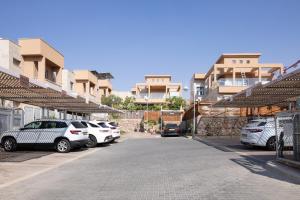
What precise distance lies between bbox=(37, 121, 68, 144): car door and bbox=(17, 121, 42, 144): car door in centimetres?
24

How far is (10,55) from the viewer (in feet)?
105

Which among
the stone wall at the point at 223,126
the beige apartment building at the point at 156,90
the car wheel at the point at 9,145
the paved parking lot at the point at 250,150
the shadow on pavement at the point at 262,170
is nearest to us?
the shadow on pavement at the point at 262,170

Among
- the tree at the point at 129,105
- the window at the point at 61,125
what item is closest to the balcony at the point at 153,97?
the tree at the point at 129,105

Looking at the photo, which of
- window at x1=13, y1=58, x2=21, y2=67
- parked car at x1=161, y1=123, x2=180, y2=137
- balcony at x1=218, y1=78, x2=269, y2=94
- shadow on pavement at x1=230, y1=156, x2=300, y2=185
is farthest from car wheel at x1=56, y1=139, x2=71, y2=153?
balcony at x1=218, y1=78, x2=269, y2=94

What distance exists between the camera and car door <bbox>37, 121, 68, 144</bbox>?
19.7 metres

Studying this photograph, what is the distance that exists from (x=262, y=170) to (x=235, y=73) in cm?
4896

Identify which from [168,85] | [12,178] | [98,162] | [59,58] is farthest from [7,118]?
[168,85]

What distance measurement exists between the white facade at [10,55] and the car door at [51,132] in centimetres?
1279

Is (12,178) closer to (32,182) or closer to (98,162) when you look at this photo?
(32,182)

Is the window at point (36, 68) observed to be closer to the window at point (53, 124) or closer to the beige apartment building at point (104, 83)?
the window at point (53, 124)

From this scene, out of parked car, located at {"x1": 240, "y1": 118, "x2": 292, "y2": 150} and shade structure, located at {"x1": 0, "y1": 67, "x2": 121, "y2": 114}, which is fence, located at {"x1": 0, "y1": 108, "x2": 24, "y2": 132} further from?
parked car, located at {"x1": 240, "y1": 118, "x2": 292, "y2": 150}

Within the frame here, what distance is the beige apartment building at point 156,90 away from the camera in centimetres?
8381

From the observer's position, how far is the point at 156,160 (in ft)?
51.3

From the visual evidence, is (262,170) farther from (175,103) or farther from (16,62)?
(175,103)
